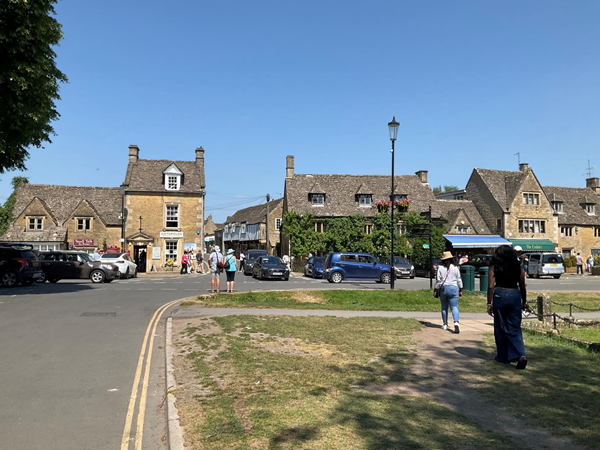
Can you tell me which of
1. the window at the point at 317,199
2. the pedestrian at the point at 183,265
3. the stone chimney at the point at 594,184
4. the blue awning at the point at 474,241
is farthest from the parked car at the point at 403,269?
the stone chimney at the point at 594,184

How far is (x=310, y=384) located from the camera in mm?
5977

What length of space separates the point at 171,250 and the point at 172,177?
6.91 meters

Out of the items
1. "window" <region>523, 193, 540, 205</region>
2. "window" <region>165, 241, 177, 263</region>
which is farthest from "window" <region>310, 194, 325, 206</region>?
"window" <region>523, 193, 540, 205</region>

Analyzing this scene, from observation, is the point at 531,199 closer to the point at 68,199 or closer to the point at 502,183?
the point at 502,183

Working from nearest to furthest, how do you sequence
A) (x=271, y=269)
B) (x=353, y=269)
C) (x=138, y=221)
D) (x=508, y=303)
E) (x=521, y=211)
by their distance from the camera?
1. (x=508, y=303)
2. (x=353, y=269)
3. (x=271, y=269)
4. (x=138, y=221)
5. (x=521, y=211)

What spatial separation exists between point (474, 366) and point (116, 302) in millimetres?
12453

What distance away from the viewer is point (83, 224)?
43656 mm

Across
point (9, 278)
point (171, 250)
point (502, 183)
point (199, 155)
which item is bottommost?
point (9, 278)

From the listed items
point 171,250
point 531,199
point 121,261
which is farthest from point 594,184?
point 121,261

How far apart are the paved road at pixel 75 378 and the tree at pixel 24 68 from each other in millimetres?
7224

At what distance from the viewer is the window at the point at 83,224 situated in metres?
43.6

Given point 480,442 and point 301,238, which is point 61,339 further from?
point 301,238

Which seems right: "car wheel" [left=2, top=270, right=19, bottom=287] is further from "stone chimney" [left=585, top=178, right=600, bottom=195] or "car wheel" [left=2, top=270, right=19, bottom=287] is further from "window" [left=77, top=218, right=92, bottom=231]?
"stone chimney" [left=585, top=178, right=600, bottom=195]

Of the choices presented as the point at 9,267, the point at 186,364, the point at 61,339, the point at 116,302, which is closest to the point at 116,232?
the point at 9,267
